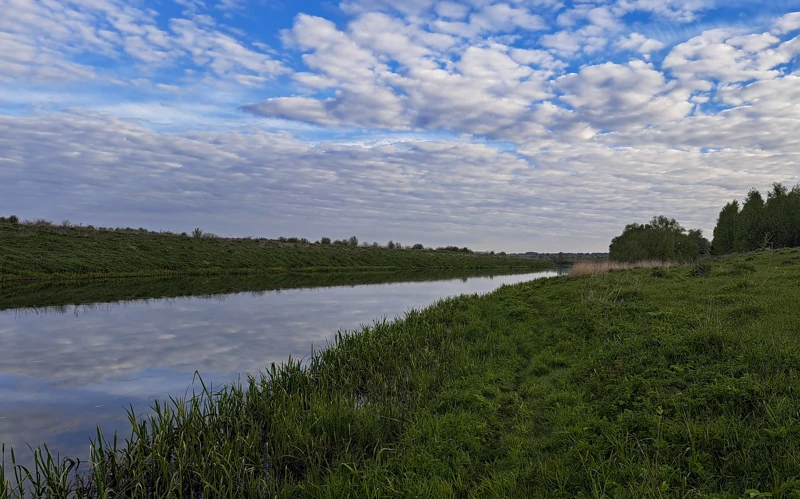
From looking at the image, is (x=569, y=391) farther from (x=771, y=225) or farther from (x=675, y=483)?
(x=771, y=225)

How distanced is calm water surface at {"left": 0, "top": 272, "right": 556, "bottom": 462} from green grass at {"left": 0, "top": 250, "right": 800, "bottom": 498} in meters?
1.74

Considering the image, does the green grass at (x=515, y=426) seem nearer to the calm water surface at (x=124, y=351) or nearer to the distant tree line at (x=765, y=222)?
the calm water surface at (x=124, y=351)

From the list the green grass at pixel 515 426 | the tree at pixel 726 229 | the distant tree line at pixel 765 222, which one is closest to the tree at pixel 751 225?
the distant tree line at pixel 765 222

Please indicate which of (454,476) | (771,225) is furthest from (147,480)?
(771,225)

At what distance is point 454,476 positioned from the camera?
18.9ft

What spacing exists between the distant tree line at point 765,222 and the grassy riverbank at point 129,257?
5470 cm

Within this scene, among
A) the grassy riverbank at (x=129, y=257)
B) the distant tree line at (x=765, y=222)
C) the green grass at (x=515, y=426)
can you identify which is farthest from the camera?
the distant tree line at (x=765, y=222)

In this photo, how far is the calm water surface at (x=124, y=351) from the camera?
888cm

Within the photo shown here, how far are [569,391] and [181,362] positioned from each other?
428 inches

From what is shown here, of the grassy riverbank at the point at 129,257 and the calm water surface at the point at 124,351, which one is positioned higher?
the grassy riverbank at the point at 129,257

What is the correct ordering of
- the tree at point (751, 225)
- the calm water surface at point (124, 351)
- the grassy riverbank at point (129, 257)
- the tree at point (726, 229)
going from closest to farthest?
the calm water surface at point (124, 351) → the grassy riverbank at point (129, 257) → the tree at point (751, 225) → the tree at point (726, 229)

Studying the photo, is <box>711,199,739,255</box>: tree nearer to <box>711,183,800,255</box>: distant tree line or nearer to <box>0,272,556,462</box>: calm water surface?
<box>711,183,800,255</box>: distant tree line

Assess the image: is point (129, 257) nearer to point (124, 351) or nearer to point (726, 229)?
point (124, 351)

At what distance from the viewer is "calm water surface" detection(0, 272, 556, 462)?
29.1 feet
